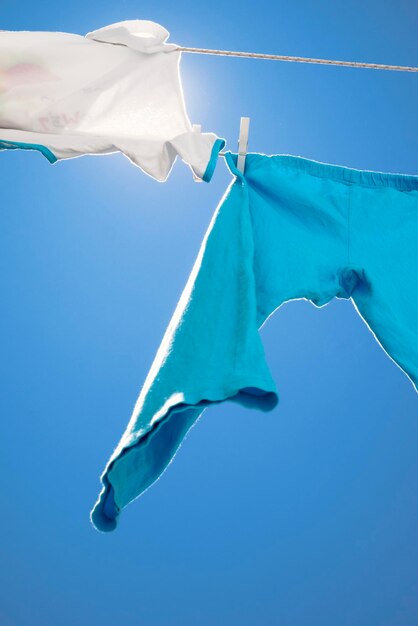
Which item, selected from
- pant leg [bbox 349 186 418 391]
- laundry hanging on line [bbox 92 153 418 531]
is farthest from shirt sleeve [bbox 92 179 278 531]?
pant leg [bbox 349 186 418 391]

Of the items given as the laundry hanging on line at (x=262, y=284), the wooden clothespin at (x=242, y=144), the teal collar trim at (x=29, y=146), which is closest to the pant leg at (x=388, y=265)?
the laundry hanging on line at (x=262, y=284)

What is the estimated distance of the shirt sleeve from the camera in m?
1.18

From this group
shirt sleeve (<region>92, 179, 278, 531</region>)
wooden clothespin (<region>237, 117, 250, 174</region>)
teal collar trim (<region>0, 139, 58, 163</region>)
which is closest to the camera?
shirt sleeve (<region>92, 179, 278, 531</region>)

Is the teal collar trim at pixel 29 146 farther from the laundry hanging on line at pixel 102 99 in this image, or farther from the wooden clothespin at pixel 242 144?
the wooden clothespin at pixel 242 144

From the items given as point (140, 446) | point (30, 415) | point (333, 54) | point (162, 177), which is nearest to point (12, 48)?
point (162, 177)

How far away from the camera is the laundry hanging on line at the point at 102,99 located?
1.49 m

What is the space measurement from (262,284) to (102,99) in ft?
1.80

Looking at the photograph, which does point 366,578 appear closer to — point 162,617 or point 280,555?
point 280,555

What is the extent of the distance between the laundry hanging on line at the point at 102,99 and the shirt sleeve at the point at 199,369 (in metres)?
0.22

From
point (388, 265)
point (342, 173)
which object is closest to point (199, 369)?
point (388, 265)

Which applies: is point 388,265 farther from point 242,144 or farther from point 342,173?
point 242,144

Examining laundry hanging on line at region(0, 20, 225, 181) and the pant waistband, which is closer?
laundry hanging on line at region(0, 20, 225, 181)

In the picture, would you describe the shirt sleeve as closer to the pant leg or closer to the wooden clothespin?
the wooden clothespin

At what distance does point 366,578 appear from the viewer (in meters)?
3.46
